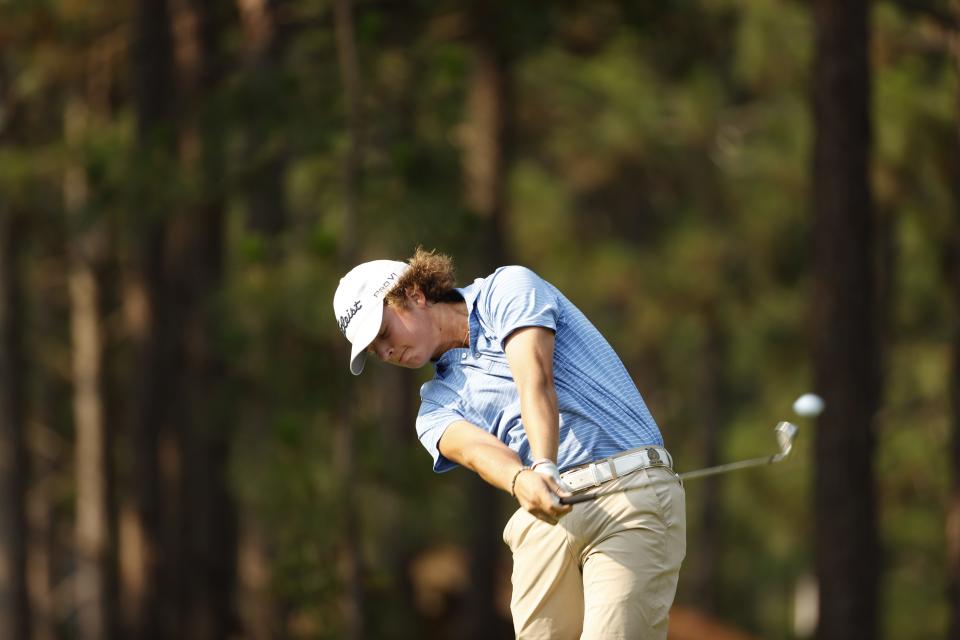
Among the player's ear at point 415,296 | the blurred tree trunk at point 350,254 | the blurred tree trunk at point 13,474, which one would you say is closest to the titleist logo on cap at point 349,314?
the player's ear at point 415,296

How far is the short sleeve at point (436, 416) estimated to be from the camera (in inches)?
169

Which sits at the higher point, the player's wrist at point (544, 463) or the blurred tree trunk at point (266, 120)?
the blurred tree trunk at point (266, 120)

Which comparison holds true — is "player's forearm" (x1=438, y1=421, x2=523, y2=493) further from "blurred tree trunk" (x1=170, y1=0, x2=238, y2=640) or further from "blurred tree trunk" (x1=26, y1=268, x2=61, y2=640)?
"blurred tree trunk" (x1=26, y1=268, x2=61, y2=640)

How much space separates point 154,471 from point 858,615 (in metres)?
9.54

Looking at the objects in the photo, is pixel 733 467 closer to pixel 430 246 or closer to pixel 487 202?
pixel 430 246

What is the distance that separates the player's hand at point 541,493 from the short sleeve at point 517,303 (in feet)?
1.28

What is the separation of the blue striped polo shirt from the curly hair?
0.23 feet

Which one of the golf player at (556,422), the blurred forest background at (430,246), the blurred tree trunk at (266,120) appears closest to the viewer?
the golf player at (556,422)

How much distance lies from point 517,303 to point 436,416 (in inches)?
17.8

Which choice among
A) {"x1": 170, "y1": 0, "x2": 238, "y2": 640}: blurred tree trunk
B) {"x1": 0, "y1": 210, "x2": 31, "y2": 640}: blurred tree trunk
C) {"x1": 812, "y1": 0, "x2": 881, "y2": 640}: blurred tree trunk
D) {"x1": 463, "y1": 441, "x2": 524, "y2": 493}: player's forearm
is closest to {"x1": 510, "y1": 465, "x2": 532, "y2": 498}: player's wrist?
{"x1": 463, "y1": 441, "x2": 524, "y2": 493}: player's forearm

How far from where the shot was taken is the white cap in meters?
4.24

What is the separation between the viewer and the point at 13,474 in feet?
60.4

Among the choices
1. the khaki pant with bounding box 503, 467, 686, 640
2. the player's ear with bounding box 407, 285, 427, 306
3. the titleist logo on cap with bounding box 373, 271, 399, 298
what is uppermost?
the titleist logo on cap with bounding box 373, 271, 399, 298

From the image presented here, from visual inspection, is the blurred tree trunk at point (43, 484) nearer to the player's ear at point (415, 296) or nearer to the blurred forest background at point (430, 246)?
the blurred forest background at point (430, 246)
